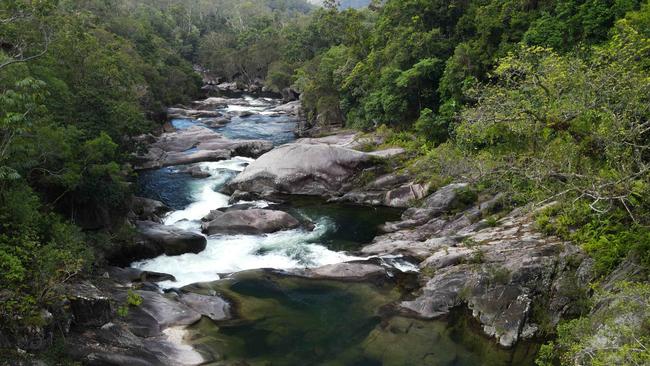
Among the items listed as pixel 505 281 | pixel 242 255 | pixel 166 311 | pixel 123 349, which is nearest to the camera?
pixel 123 349

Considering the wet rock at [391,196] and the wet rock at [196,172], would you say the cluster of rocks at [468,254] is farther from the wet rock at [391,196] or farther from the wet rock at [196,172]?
the wet rock at [196,172]

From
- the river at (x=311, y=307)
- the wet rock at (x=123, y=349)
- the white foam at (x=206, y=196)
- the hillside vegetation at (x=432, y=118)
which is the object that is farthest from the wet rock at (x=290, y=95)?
the wet rock at (x=123, y=349)

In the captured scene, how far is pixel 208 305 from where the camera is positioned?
52.2ft

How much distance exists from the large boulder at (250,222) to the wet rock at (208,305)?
249 inches

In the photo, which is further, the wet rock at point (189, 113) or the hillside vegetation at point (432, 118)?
the wet rock at point (189, 113)

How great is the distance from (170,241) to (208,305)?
5.41 m

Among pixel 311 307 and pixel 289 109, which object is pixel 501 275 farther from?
pixel 289 109

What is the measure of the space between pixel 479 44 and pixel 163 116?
29780mm

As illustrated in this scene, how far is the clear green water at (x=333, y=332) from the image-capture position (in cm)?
1341

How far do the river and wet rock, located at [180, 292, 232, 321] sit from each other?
32cm

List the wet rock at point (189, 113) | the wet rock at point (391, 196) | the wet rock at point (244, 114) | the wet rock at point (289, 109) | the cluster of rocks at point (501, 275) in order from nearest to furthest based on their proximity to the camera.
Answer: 1. the cluster of rocks at point (501, 275)
2. the wet rock at point (391, 196)
3. the wet rock at point (189, 113)
4. the wet rock at point (244, 114)
5. the wet rock at point (289, 109)

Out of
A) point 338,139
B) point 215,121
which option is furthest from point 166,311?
point 215,121

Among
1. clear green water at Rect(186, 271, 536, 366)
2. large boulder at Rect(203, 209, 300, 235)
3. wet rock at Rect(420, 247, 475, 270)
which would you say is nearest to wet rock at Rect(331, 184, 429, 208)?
large boulder at Rect(203, 209, 300, 235)

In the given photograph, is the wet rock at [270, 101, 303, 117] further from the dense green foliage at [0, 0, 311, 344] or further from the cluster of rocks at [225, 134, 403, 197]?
the cluster of rocks at [225, 134, 403, 197]
